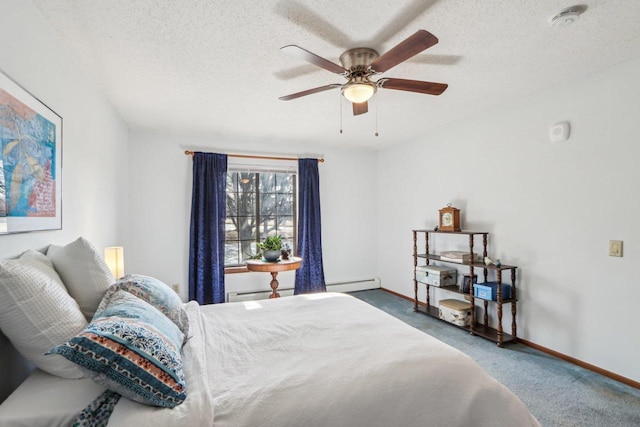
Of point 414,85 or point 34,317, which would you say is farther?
point 414,85

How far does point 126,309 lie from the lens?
4.33 ft

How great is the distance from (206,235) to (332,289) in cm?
210

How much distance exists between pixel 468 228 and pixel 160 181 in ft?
13.0

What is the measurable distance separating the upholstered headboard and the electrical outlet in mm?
3768

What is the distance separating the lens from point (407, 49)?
1725 millimetres

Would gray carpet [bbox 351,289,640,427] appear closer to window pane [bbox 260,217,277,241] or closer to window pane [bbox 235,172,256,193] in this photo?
window pane [bbox 260,217,277,241]

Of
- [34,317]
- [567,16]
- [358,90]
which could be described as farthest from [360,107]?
[34,317]

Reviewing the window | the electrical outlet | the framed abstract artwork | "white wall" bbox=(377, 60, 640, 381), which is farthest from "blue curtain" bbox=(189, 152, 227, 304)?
the electrical outlet

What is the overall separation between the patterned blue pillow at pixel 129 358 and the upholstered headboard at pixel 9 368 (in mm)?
498

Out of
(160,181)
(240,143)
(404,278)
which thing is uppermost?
(240,143)

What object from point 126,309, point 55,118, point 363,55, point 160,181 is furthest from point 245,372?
point 160,181

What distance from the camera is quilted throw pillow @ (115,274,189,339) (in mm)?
1621

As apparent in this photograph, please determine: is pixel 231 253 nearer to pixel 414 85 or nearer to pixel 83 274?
pixel 83 274

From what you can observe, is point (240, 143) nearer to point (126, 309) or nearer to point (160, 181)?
point (160, 181)
